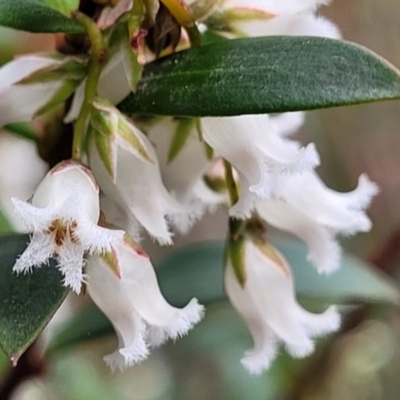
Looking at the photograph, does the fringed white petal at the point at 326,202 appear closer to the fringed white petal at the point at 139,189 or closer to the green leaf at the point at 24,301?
the fringed white petal at the point at 139,189

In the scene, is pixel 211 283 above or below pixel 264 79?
below

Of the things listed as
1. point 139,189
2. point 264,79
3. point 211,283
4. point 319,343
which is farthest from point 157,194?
point 319,343

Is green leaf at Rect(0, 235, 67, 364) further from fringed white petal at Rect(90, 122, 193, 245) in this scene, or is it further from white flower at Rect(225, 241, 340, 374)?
white flower at Rect(225, 241, 340, 374)

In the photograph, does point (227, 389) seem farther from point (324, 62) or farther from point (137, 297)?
point (324, 62)

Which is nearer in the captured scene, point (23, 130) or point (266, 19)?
point (266, 19)

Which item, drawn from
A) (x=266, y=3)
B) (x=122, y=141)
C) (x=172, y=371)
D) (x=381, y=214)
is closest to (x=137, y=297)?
(x=122, y=141)

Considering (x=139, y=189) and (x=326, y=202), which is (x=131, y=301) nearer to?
(x=139, y=189)
